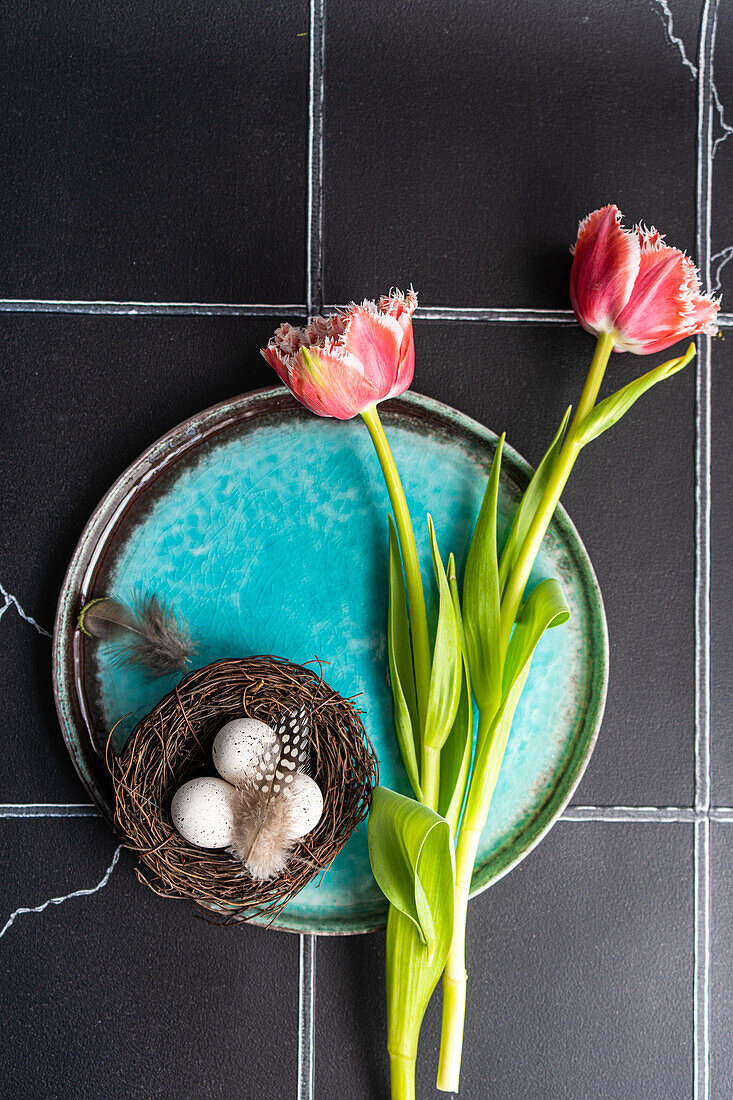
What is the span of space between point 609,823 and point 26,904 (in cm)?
58

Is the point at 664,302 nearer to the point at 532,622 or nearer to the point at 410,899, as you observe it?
the point at 532,622

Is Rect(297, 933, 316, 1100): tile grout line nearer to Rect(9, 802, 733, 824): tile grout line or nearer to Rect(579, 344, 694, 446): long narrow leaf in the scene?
Rect(9, 802, 733, 824): tile grout line

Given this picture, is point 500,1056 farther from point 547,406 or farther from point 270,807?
point 547,406

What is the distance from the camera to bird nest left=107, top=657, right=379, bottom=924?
0.57m

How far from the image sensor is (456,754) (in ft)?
2.07

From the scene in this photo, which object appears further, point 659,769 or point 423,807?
point 659,769

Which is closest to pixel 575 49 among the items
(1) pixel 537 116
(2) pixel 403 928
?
(1) pixel 537 116

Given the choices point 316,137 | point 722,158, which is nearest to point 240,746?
point 316,137

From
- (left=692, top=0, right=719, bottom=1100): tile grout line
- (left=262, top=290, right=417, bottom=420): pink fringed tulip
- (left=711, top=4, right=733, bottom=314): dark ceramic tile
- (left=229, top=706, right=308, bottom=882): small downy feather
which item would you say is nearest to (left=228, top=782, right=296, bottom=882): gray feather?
(left=229, top=706, right=308, bottom=882): small downy feather

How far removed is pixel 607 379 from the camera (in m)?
0.71

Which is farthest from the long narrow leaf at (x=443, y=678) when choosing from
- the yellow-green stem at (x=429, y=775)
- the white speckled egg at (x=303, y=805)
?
the white speckled egg at (x=303, y=805)

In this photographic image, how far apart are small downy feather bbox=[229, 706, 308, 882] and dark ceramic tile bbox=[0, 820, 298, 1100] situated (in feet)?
0.58

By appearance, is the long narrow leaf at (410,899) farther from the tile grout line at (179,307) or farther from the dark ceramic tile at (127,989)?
the tile grout line at (179,307)

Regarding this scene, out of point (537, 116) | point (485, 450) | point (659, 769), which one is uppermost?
point (537, 116)
